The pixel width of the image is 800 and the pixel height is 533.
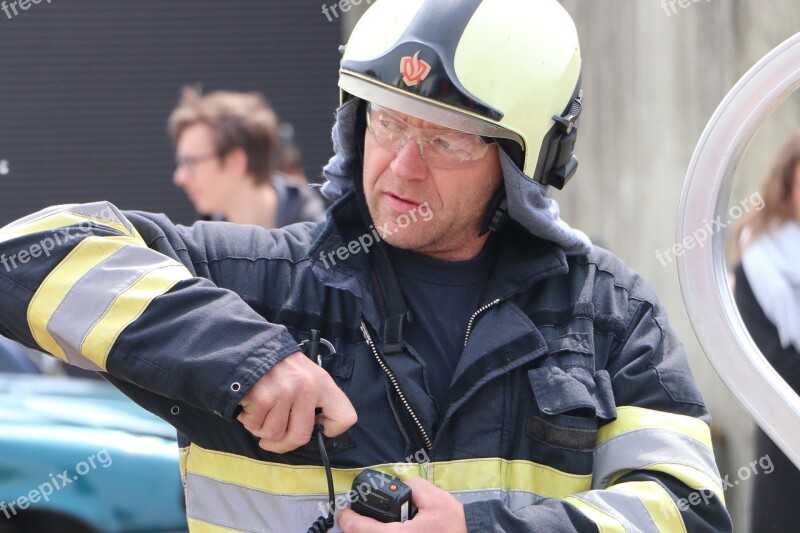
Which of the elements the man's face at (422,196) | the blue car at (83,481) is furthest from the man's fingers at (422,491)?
the blue car at (83,481)

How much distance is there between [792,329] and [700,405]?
81.1 inches

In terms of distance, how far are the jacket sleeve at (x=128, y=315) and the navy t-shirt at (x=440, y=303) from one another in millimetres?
371

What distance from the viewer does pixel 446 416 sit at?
6.69 feet

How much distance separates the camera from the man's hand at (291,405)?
1813 millimetres

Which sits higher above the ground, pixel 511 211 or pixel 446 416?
pixel 511 211

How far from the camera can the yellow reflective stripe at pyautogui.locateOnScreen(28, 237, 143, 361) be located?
73.3 inches

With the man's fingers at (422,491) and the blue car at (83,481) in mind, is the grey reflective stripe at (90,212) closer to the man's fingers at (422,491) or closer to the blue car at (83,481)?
the man's fingers at (422,491)

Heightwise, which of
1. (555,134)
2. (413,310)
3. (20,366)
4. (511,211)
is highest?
(555,134)

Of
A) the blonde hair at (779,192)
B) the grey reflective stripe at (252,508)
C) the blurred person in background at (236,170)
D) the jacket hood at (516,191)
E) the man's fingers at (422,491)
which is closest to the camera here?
the man's fingers at (422,491)

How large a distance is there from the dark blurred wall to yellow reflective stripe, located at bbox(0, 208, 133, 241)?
25.2ft

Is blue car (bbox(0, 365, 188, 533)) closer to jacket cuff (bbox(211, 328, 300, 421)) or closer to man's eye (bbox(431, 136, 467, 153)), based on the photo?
man's eye (bbox(431, 136, 467, 153))

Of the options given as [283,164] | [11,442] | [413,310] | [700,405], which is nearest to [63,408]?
[11,442]

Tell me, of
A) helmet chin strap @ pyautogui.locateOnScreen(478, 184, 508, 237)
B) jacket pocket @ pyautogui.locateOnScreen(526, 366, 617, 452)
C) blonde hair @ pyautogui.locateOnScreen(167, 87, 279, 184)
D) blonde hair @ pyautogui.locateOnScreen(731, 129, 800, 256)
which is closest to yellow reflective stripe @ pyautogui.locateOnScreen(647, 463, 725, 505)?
jacket pocket @ pyautogui.locateOnScreen(526, 366, 617, 452)

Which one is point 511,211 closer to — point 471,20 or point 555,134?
point 555,134
